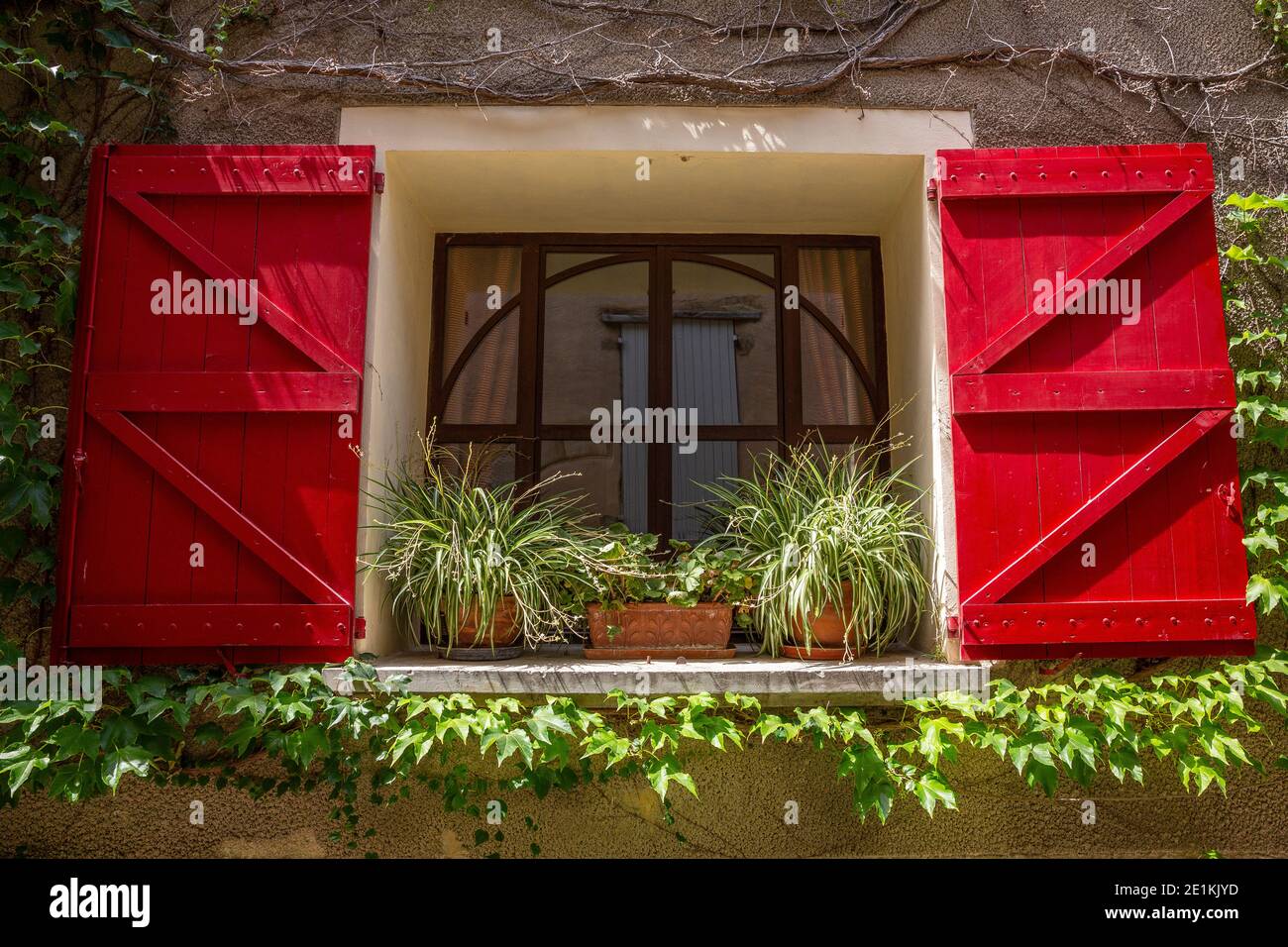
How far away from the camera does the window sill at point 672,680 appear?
10.3 ft

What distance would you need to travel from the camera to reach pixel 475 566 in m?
3.34

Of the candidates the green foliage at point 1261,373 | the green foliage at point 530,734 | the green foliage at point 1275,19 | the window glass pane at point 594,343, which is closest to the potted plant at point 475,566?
the green foliage at point 530,734

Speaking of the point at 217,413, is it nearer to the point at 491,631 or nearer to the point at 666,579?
the point at 491,631

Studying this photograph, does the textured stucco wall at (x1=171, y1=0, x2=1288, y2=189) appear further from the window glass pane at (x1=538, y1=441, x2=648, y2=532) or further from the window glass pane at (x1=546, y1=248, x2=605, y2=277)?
the window glass pane at (x1=538, y1=441, x2=648, y2=532)

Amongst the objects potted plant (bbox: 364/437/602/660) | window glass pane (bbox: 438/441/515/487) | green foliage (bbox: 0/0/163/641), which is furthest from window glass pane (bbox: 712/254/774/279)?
green foliage (bbox: 0/0/163/641)

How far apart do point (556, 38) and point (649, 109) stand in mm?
480

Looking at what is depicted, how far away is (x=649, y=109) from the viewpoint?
3660 millimetres

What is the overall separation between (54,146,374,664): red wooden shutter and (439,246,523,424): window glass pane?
Answer: 2.99ft

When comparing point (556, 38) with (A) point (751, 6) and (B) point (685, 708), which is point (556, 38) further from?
(B) point (685, 708)

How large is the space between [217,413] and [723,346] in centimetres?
212

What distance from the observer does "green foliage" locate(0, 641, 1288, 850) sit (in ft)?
9.68

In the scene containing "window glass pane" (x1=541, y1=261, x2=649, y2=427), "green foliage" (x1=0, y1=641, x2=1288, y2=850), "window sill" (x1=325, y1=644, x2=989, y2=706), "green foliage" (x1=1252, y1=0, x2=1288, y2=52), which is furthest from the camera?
"window glass pane" (x1=541, y1=261, x2=649, y2=427)

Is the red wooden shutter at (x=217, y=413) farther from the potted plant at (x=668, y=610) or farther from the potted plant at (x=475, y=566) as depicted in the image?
the potted plant at (x=668, y=610)
